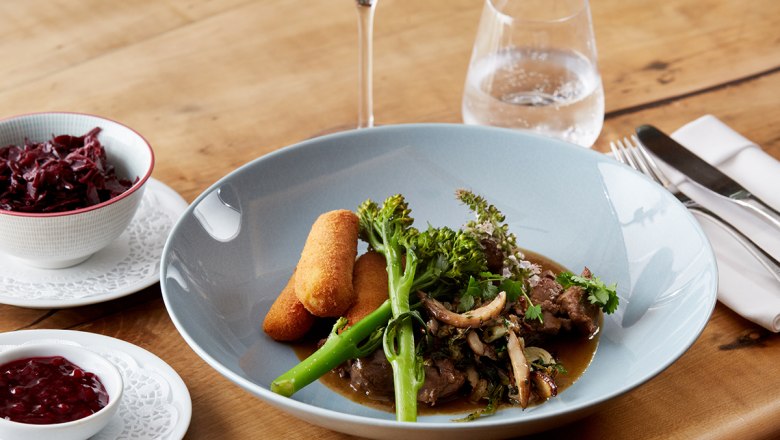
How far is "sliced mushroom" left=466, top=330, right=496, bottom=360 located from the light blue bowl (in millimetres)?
101

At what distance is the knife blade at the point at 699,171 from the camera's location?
1.94 m

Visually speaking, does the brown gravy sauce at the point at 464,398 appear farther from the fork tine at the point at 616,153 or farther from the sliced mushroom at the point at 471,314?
the fork tine at the point at 616,153

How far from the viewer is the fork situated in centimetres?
179

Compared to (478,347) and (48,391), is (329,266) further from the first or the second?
(48,391)

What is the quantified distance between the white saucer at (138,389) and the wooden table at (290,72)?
0.12 metres

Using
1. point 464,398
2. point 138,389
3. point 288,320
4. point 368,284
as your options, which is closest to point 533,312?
point 464,398

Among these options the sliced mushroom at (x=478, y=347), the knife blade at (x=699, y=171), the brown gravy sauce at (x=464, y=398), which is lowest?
the knife blade at (x=699, y=171)

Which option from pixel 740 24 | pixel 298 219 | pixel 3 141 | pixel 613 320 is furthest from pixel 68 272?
pixel 740 24

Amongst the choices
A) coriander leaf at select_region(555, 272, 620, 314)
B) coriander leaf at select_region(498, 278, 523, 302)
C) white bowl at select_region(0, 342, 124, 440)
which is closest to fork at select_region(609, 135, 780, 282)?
coriander leaf at select_region(555, 272, 620, 314)

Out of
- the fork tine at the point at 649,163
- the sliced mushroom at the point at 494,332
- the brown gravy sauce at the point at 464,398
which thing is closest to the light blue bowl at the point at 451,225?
the brown gravy sauce at the point at 464,398

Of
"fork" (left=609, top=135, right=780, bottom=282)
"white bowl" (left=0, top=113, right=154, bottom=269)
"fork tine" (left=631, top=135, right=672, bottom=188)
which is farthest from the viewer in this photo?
"fork tine" (left=631, top=135, right=672, bottom=188)

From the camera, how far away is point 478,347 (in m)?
1.46

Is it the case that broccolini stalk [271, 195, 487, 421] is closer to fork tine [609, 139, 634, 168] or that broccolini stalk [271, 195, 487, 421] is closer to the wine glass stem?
the wine glass stem

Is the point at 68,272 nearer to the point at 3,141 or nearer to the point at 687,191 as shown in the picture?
the point at 3,141
